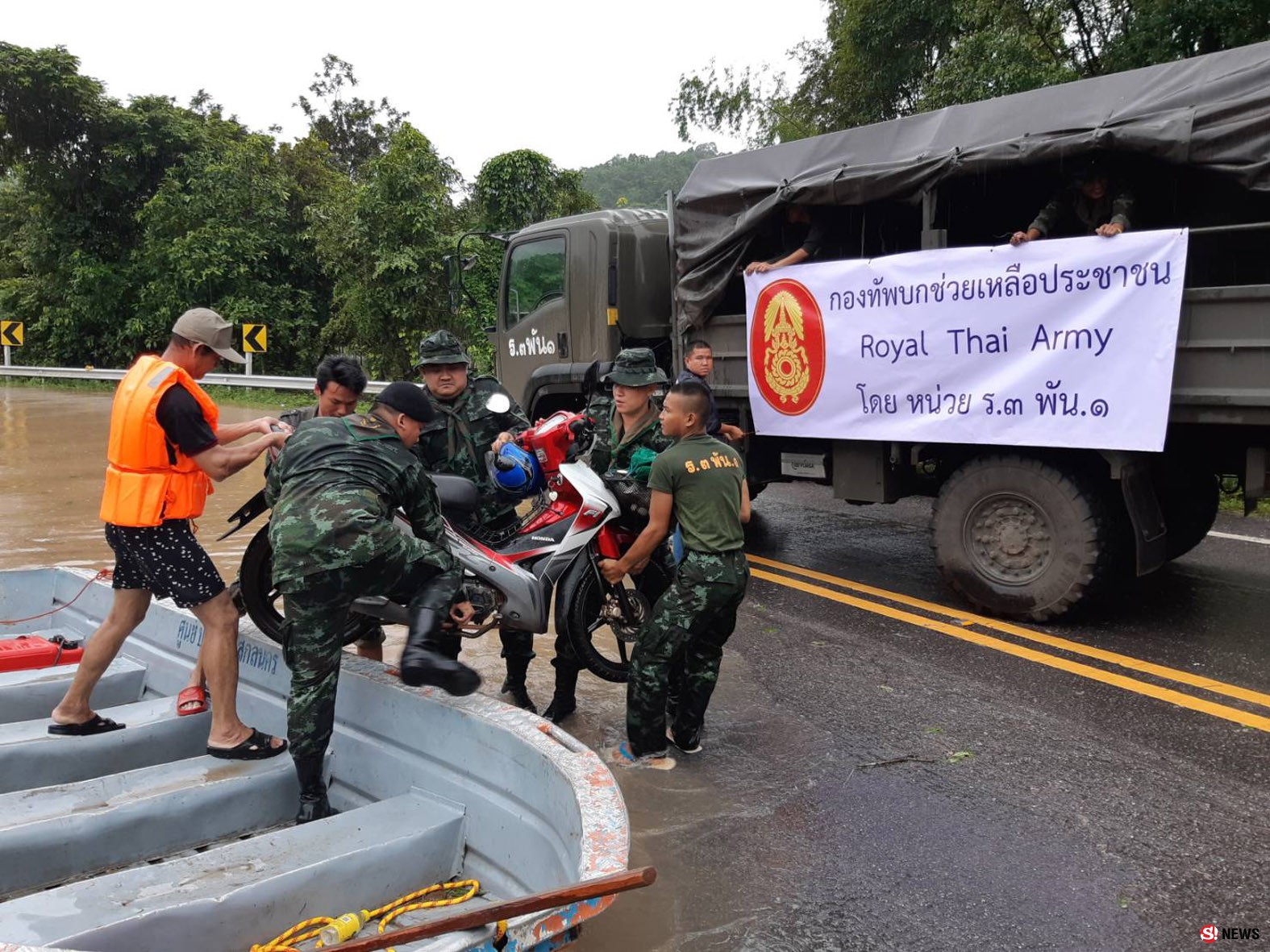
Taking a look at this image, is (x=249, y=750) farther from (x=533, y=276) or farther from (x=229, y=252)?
(x=229, y=252)

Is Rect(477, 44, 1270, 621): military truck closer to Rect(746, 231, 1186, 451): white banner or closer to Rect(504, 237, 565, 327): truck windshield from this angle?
Rect(746, 231, 1186, 451): white banner

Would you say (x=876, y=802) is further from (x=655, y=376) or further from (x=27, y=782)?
(x=27, y=782)

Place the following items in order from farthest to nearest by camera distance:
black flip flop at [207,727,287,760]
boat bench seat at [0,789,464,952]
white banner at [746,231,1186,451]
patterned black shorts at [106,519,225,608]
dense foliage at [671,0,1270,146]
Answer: dense foliage at [671,0,1270,146] < white banner at [746,231,1186,451] < patterned black shorts at [106,519,225,608] < black flip flop at [207,727,287,760] < boat bench seat at [0,789,464,952]

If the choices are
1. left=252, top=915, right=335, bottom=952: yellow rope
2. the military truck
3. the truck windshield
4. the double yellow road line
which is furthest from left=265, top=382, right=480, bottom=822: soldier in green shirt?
the truck windshield

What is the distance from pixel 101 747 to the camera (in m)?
3.75

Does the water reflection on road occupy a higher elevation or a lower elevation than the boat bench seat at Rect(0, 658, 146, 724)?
higher

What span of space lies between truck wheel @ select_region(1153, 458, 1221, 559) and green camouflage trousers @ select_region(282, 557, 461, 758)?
4335mm

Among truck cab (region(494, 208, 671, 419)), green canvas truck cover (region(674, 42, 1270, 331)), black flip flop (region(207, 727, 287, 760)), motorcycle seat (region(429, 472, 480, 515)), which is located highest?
green canvas truck cover (region(674, 42, 1270, 331))

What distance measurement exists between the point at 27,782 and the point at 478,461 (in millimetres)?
2211

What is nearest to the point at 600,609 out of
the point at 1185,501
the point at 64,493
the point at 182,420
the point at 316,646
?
the point at 316,646

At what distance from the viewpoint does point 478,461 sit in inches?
192

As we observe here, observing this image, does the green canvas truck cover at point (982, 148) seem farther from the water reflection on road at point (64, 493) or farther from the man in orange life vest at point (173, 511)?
the water reflection on road at point (64, 493)

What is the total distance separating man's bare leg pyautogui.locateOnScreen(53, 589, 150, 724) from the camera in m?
3.79

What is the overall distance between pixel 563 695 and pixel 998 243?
12.8ft
